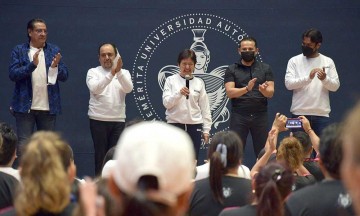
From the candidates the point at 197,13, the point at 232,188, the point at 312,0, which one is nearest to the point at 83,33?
the point at 197,13

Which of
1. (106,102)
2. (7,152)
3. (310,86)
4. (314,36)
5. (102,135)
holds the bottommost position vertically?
(102,135)

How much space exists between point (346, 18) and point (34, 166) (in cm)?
654

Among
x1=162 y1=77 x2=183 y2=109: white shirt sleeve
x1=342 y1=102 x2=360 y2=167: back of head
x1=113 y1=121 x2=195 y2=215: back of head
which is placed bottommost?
x1=162 y1=77 x2=183 y2=109: white shirt sleeve

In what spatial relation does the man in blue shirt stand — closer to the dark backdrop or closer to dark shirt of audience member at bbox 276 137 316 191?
the dark backdrop

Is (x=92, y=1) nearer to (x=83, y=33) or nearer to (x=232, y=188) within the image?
(x=83, y=33)

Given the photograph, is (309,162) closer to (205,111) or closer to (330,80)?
(330,80)

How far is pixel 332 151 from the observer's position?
297 centimetres

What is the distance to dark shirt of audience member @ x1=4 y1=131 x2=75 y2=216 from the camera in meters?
2.33

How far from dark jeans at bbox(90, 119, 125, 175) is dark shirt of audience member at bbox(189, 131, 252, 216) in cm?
342

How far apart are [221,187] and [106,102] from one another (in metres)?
3.66

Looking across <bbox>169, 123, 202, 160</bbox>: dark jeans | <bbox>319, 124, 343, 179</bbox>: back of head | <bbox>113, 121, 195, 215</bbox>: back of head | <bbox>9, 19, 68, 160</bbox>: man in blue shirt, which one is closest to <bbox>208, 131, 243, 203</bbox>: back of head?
<bbox>319, 124, 343, 179</bbox>: back of head

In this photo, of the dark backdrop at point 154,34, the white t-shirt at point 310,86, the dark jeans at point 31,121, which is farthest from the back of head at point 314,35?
the dark jeans at point 31,121

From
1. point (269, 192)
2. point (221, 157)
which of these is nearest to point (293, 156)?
point (221, 157)

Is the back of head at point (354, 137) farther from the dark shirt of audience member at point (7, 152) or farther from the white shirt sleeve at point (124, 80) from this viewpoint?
the white shirt sleeve at point (124, 80)
